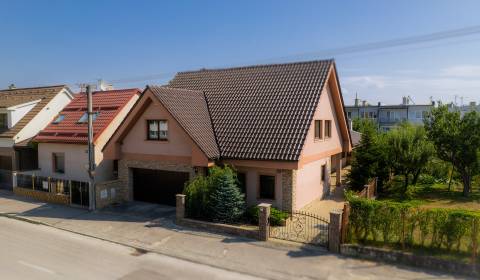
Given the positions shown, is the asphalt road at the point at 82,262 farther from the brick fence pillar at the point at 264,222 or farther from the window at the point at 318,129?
the window at the point at 318,129

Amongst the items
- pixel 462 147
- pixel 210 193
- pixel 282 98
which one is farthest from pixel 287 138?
pixel 462 147

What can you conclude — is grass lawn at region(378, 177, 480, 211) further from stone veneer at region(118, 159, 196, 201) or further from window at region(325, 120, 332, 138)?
stone veneer at region(118, 159, 196, 201)

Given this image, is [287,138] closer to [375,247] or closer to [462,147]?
[375,247]

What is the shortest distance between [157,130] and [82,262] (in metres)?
8.04

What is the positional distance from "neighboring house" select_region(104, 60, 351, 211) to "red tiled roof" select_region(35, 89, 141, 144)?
12.6ft

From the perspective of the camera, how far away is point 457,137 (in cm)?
2055

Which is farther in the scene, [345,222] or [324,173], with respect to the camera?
[324,173]

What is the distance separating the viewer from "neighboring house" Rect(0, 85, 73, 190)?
2527 cm

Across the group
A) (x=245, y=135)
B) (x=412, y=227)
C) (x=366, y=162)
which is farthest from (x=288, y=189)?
(x=366, y=162)

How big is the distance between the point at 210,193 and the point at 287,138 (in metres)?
4.30

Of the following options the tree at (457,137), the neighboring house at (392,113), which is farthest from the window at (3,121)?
the neighboring house at (392,113)

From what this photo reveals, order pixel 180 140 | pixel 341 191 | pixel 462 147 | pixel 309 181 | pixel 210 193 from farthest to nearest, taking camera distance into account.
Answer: pixel 341 191 < pixel 462 147 < pixel 309 181 < pixel 180 140 < pixel 210 193

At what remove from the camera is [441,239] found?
11.6 metres

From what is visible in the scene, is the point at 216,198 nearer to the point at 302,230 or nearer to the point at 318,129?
the point at 302,230
